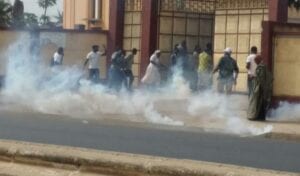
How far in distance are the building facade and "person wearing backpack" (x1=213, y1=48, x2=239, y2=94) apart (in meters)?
2.84

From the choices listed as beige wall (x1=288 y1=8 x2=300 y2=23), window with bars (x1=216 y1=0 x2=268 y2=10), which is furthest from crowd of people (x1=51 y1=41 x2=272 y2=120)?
beige wall (x1=288 y1=8 x2=300 y2=23)

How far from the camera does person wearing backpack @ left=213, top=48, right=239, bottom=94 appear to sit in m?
22.1

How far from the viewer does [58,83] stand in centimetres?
2333

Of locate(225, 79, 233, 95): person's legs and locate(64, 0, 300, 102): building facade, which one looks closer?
locate(225, 79, 233, 95): person's legs

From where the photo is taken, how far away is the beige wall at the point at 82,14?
31.5 metres

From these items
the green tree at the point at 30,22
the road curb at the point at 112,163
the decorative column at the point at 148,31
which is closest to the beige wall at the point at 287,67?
the decorative column at the point at 148,31

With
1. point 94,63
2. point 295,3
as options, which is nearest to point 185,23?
point 295,3

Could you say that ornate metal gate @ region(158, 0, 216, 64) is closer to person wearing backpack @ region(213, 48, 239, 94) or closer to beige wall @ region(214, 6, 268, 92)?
beige wall @ region(214, 6, 268, 92)

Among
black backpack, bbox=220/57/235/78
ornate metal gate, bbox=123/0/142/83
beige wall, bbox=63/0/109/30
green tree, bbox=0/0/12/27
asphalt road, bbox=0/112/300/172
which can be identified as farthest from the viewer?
green tree, bbox=0/0/12/27

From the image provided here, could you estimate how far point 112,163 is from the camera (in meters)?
6.04

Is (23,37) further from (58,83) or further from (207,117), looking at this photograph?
(207,117)

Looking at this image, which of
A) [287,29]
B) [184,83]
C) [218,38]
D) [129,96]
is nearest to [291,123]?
[287,29]

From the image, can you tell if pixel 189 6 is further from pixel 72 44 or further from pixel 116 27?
pixel 72 44

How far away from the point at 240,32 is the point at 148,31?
133 inches
